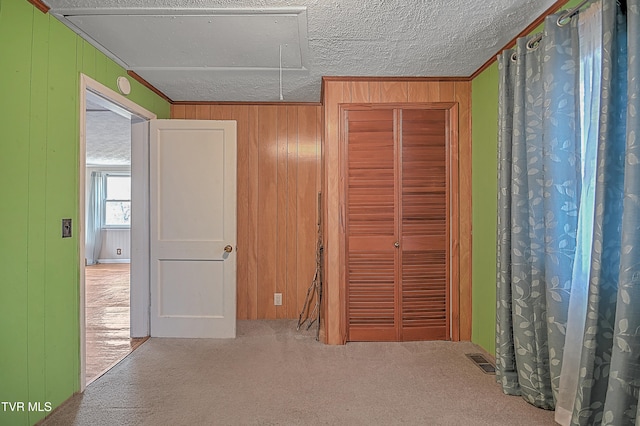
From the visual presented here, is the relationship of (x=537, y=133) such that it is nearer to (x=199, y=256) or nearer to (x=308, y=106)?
(x=308, y=106)

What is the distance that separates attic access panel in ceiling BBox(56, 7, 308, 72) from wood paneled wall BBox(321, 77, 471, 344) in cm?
51

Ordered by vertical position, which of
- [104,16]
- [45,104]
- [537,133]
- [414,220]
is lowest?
[414,220]

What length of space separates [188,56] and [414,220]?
2.26 m

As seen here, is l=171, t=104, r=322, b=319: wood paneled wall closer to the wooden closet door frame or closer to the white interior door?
the white interior door

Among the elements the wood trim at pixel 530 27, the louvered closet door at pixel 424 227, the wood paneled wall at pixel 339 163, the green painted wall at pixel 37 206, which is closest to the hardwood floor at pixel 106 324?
the green painted wall at pixel 37 206

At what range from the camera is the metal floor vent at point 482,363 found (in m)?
2.60

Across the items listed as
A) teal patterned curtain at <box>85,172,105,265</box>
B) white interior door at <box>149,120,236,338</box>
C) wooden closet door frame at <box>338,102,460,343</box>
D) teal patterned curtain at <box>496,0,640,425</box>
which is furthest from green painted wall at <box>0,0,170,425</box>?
teal patterned curtain at <box>85,172,105,265</box>

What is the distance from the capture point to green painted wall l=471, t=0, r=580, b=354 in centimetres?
279

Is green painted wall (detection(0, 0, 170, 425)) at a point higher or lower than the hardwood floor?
higher

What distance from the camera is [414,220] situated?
3.14 metres

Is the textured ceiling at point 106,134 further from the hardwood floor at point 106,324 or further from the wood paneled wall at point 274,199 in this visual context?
the hardwood floor at point 106,324

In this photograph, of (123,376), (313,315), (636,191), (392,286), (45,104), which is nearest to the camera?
(636,191)

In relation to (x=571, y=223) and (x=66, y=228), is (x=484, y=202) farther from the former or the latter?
(x=66, y=228)

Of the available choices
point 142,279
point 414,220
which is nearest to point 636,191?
point 414,220
